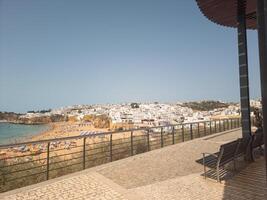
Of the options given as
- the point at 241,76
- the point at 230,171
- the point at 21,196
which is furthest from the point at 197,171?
the point at 21,196

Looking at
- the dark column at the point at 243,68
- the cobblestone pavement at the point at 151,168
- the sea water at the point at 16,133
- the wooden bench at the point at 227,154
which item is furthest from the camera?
the sea water at the point at 16,133

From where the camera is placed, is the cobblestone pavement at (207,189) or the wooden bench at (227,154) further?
the wooden bench at (227,154)

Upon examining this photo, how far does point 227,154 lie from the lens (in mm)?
6070

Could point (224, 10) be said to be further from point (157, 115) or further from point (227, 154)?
point (157, 115)

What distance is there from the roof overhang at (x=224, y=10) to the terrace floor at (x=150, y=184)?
483 cm

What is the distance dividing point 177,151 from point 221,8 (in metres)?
5.08

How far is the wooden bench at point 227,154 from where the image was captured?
5.73 m

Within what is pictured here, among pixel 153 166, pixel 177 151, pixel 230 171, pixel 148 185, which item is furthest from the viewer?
pixel 177 151

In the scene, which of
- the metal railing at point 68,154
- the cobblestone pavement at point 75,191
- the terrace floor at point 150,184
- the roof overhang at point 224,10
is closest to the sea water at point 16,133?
the metal railing at point 68,154

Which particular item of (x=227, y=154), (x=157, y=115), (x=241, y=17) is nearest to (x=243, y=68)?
(x=241, y=17)

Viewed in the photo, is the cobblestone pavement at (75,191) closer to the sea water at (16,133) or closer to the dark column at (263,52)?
the dark column at (263,52)

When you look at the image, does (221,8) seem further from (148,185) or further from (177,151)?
(148,185)

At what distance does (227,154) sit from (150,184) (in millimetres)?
1944

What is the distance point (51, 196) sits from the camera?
16.3 feet
